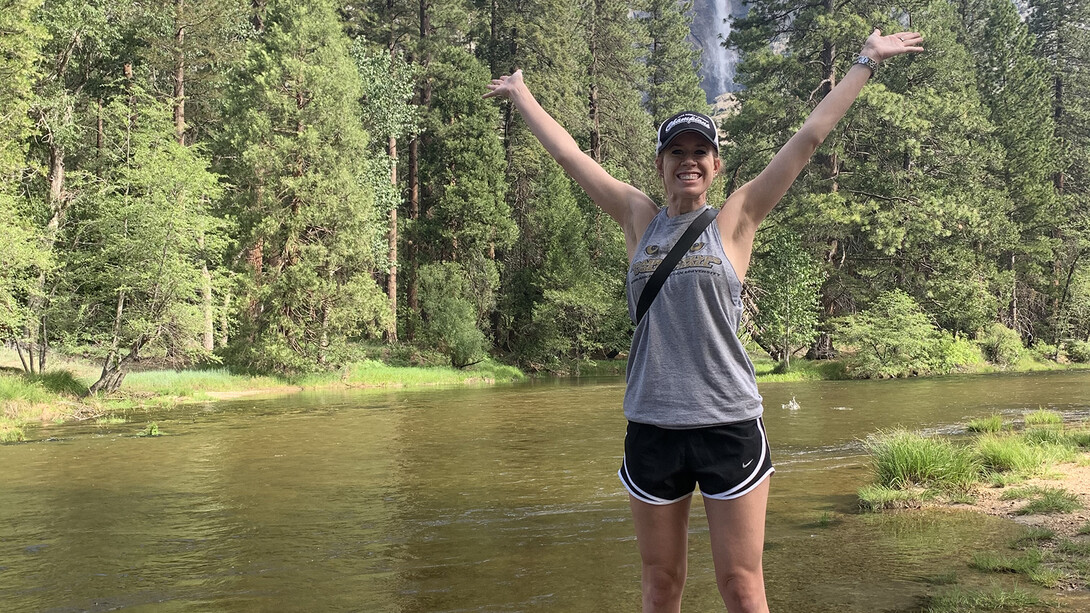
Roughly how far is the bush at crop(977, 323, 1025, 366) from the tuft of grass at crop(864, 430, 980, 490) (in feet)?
99.2

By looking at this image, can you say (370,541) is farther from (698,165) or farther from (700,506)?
(698,165)

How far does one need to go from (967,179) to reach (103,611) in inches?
1571

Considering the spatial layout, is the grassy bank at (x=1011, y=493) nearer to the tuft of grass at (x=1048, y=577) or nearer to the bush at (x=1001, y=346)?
the tuft of grass at (x=1048, y=577)

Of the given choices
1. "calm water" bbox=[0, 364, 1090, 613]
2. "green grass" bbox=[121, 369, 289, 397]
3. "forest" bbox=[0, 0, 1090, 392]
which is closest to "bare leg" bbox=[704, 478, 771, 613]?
"calm water" bbox=[0, 364, 1090, 613]

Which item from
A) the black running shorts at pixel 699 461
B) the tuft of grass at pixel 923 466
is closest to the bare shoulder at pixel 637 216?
the black running shorts at pixel 699 461

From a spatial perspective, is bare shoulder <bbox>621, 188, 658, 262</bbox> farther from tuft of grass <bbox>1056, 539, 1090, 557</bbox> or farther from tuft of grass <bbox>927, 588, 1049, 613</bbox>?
tuft of grass <bbox>1056, 539, 1090, 557</bbox>

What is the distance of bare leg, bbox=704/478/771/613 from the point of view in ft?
9.15

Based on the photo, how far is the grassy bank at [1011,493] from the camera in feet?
16.6

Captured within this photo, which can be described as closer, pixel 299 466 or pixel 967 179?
pixel 299 466

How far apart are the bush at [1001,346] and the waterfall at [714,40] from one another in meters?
117

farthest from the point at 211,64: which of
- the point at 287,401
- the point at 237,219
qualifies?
the point at 287,401

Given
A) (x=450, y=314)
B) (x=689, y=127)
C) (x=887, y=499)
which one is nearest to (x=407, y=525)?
(x=887, y=499)

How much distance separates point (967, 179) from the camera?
37.5m

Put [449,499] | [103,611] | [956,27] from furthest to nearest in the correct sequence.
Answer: [956,27], [449,499], [103,611]
